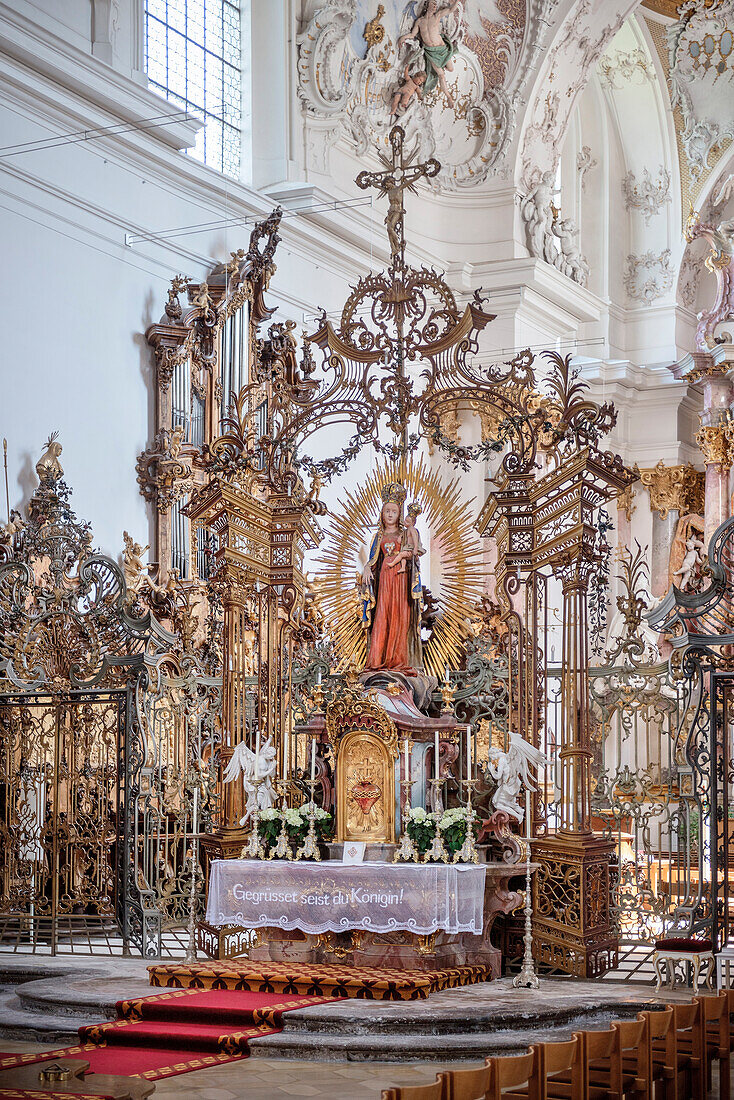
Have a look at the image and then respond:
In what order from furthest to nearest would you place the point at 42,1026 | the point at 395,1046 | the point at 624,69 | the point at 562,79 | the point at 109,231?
1. the point at 624,69
2. the point at 562,79
3. the point at 109,231
4. the point at 42,1026
5. the point at 395,1046

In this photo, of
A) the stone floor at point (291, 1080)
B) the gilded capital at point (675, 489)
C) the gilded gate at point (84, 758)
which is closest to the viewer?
the stone floor at point (291, 1080)

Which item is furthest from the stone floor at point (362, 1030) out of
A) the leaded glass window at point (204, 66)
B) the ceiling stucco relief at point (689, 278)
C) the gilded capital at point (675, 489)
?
the ceiling stucco relief at point (689, 278)

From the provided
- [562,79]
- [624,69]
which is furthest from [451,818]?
[624,69]

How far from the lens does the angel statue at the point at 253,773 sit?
1222cm

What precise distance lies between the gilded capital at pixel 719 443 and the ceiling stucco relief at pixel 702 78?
531cm

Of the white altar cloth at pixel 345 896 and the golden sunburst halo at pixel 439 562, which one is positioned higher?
the golden sunburst halo at pixel 439 562

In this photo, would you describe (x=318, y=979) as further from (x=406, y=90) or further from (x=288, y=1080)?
(x=406, y=90)

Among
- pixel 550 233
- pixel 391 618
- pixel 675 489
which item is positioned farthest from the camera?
pixel 675 489

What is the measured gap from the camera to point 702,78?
26.4m

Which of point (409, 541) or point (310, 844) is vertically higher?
point (409, 541)

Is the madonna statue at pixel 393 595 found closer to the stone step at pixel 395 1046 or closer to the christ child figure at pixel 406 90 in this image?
the stone step at pixel 395 1046

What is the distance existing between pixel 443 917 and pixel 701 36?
64.9 ft

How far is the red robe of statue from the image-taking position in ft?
41.2

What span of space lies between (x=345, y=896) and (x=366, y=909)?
0.67 ft
